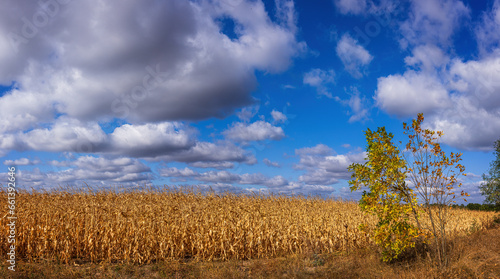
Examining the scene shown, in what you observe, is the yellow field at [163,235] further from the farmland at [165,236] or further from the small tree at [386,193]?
the small tree at [386,193]

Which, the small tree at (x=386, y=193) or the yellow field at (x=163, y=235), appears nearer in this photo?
the small tree at (x=386, y=193)

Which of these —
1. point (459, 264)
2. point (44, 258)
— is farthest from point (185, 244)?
point (459, 264)

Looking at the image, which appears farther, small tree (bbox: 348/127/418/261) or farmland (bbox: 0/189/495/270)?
farmland (bbox: 0/189/495/270)

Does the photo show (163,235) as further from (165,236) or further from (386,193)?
(386,193)

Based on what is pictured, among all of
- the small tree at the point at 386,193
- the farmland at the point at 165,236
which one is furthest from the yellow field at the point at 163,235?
the small tree at the point at 386,193

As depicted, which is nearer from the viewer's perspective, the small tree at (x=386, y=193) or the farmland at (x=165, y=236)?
the small tree at (x=386, y=193)

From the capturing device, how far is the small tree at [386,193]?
33.2ft

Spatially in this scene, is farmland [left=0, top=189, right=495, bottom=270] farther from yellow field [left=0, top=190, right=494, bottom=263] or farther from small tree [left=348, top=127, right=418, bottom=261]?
small tree [left=348, top=127, right=418, bottom=261]

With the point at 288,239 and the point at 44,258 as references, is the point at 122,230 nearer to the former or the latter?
the point at 44,258

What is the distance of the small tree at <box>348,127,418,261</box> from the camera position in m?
10.1

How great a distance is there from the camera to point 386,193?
10.5m

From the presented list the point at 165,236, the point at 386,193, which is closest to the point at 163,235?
the point at 165,236

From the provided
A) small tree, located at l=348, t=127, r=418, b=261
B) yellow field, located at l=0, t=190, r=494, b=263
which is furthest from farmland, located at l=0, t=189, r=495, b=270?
small tree, located at l=348, t=127, r=418, b=261

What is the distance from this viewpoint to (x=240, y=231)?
505 inches
